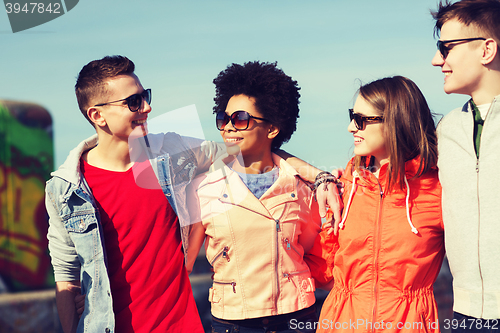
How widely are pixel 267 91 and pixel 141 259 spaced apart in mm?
1663

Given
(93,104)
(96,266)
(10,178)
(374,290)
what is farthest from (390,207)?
(10,178)

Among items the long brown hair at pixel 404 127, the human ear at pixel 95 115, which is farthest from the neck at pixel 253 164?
the human ear at pixel 95 115

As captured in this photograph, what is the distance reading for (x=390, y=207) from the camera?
317 centimetres

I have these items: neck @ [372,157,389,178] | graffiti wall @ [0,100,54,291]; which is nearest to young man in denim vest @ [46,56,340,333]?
neck @ [372,157,389,178]

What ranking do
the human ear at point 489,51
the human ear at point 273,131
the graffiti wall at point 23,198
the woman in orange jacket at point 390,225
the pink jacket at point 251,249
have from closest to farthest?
the human ear at point 489,51, the woman in orange jacket at point 390,225, the pink jacket at point 251,249, the human ear at point 273,131, the graffiti wall at point 23,198

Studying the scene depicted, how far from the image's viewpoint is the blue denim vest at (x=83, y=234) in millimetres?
3107

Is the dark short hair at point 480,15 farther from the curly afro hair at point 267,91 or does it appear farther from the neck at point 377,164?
the curly afro hair at point 267,91

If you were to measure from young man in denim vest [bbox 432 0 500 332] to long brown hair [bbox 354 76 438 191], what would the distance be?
0.10 meters

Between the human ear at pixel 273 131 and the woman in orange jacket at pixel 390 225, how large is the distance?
26.2 inches

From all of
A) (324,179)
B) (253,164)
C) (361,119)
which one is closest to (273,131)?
(253,164)

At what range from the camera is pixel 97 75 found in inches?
137

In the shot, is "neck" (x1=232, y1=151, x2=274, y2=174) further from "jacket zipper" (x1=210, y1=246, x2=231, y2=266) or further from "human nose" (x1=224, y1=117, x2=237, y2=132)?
"jacket zipper" (x1=210, y1=246, x2=231, y2=266)

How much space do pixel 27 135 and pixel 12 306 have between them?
8.19ft

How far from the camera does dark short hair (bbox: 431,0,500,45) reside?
2932 millimetres
